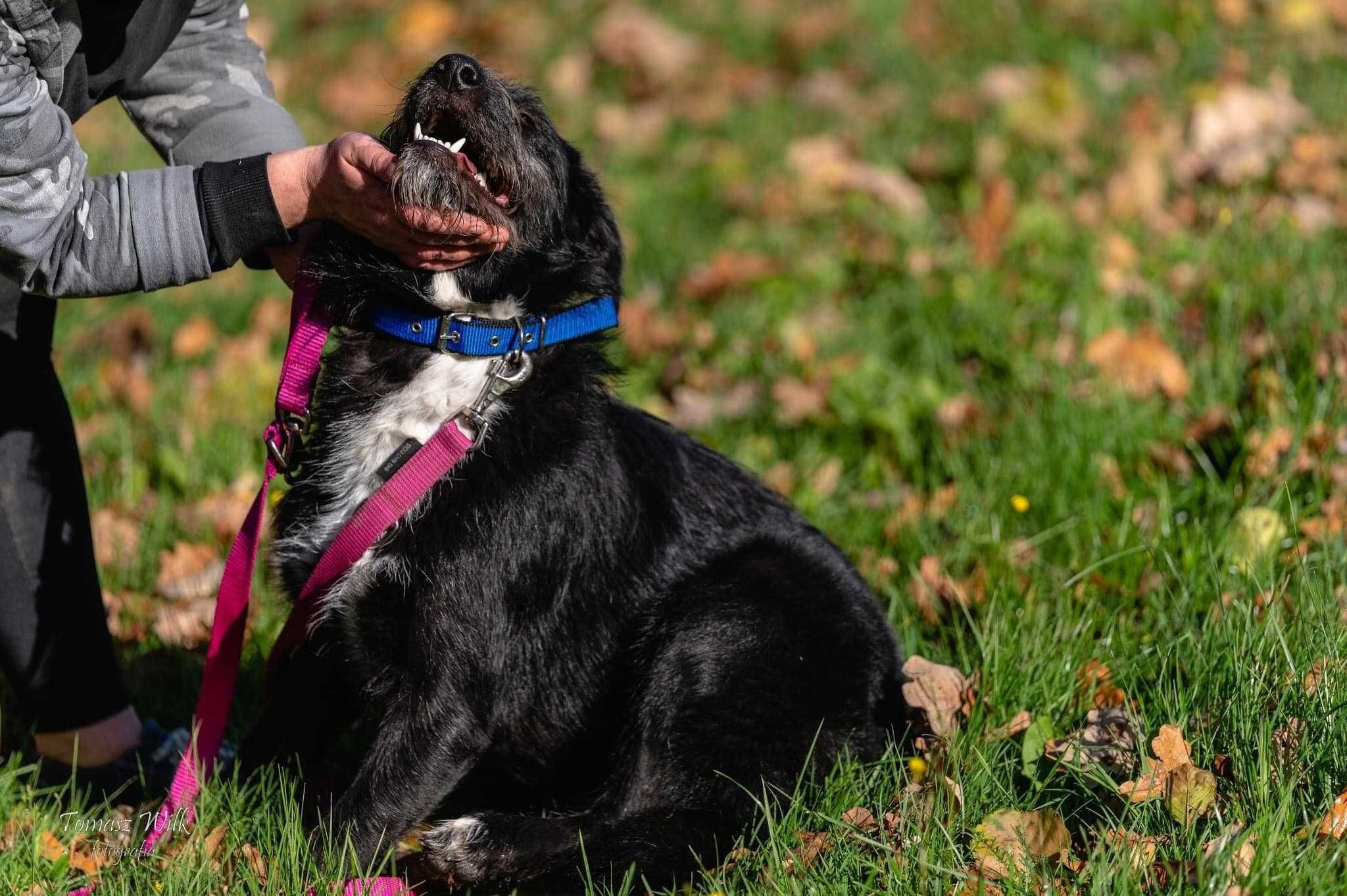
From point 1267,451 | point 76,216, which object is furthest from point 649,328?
point 76,216

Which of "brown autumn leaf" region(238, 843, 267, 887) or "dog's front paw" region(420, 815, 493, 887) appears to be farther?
"dog's front paw" region(420, 815, 493, 887)

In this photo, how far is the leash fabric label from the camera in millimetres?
2639

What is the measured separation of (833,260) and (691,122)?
2.09m

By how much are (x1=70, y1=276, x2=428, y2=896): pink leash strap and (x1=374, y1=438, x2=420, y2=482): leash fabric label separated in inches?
2.4

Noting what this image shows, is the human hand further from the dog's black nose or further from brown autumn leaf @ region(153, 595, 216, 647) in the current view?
brown autumn leaf @ region(153, 595, 216, 647)

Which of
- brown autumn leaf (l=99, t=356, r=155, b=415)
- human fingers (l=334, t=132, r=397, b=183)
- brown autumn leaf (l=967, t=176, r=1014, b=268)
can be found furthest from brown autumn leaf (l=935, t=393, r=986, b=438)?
brown autumn leaf (l=99, t=356, r=155, b=415)

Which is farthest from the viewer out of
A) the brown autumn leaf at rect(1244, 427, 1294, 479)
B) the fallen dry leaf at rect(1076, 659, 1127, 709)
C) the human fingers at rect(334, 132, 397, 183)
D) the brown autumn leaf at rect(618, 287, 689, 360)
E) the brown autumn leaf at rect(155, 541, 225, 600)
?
the brown autumn leaf at rect(618, 287, 689, 360)

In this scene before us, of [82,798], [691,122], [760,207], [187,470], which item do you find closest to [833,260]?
[760,207]

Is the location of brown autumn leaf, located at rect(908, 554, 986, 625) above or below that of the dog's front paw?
above

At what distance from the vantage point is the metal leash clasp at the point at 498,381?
2.62 m

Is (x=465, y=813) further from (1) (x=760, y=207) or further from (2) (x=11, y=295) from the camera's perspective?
(1) (x=760, y=207)

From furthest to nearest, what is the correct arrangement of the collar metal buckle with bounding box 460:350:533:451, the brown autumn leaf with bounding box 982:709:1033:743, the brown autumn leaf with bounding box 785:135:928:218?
the brown autumn leaf with bounding box 785:135:928:218
the brown autumn leaf with bounding box 982:709:1033:743
the collar metal buckle with bounding box 460:350:533:451

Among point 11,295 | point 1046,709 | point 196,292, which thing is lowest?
point 196,292

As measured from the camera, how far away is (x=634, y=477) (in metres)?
2.86
